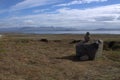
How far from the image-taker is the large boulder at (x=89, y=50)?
17.9 m

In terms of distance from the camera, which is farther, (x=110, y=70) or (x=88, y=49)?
(x=88, y=49)

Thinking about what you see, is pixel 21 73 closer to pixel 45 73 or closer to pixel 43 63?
pixel 45 73

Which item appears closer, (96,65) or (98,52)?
(96,65)

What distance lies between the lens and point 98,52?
725 inches

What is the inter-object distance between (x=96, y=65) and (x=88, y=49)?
280 centimetres

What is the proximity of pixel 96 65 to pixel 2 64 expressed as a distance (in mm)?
Result: 5643

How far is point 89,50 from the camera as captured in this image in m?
18.2

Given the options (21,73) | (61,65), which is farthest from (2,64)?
(61,65)

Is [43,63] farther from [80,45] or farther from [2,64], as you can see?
[80,45]

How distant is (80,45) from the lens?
1847cm

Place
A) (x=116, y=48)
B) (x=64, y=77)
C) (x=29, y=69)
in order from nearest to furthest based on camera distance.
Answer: (x=64, y=77)
(x=29, y=69)
(x=116, y=48)

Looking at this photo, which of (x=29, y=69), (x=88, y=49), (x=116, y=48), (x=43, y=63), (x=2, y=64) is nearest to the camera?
(x=29, y=69)

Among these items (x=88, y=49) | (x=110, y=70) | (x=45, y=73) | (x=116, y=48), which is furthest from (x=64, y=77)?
(x=116, y=48)

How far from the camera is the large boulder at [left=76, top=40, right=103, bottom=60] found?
17.9m
